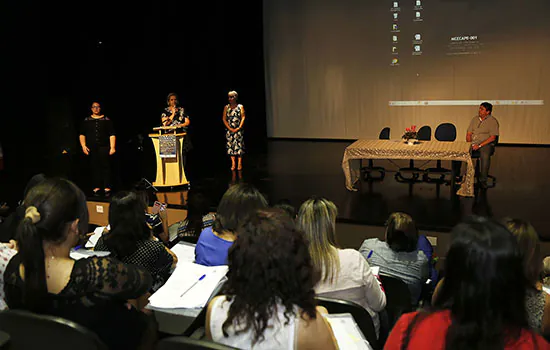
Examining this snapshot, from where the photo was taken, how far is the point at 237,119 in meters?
6.88

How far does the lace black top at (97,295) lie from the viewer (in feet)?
5.08

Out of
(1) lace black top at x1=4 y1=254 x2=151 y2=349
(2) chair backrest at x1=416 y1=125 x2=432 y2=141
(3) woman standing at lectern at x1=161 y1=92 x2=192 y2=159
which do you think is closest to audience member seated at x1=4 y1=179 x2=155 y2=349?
(1) lace black top at x1=4 y1=254 x2=151 y2=349

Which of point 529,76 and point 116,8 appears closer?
point 116,8

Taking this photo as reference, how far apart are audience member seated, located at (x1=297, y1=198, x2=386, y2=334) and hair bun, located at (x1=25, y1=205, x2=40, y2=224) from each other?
1.09 metres

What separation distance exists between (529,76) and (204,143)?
602cm

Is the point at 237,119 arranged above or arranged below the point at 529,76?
below

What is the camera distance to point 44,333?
1491 mm

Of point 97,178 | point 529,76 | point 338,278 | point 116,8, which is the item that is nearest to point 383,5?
point 529,76

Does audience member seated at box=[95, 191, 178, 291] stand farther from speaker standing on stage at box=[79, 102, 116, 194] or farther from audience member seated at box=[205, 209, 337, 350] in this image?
speaker standing on stage at box=[79, 102, 116, 194]

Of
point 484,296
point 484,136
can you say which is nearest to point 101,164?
point 484,136

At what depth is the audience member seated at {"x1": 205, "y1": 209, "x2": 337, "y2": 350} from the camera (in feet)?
4.49

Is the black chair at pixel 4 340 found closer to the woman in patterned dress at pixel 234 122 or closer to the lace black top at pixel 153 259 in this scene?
the lace black top at pixel 153 259

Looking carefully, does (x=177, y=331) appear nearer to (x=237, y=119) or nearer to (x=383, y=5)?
(x=237, y=119)

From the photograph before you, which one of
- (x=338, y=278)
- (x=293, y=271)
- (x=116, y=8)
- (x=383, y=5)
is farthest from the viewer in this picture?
(x=383, y=5)
